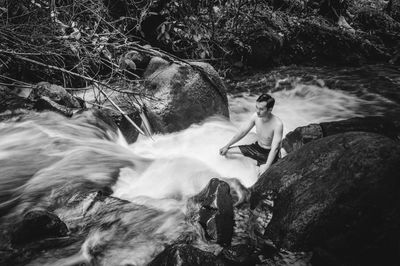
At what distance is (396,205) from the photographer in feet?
9.90

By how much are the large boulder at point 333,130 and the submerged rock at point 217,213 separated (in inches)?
89.4

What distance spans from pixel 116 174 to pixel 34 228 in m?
1.64

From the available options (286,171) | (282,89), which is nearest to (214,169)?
(286,171)

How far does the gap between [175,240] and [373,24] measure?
13.5 meters

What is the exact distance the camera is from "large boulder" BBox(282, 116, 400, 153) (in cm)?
538

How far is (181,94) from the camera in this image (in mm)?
6258

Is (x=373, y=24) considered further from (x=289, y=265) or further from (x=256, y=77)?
(x=289, y=265)

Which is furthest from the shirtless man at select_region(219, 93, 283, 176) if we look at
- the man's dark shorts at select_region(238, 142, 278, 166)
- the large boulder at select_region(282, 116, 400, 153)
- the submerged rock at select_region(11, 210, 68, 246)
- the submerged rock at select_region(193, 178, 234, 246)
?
the submerged rock at select_region(11, 210, 68, 246)

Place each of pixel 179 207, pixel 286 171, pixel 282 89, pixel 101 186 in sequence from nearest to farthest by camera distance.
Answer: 1. pixel 286 171
2. pixel 179 207
3. pixel 101 186
4. pixel 282 89

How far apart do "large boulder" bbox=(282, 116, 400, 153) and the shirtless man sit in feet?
2.52

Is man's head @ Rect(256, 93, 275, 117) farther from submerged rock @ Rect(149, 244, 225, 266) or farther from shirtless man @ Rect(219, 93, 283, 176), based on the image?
submerged rock @ Rect(149, 244, 225, 266)

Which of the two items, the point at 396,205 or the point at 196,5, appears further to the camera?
the point at 196,5

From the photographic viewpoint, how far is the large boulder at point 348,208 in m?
3.00

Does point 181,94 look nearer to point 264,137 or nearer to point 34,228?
point 264,137
